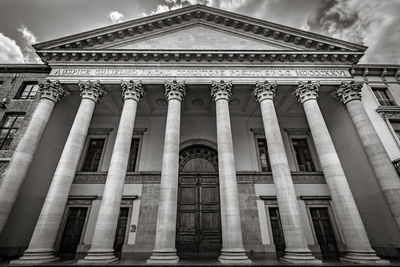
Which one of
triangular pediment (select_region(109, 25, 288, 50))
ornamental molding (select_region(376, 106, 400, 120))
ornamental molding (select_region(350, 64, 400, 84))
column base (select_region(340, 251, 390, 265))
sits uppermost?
triangular pediment (select_region(109, 25, 288, 50))

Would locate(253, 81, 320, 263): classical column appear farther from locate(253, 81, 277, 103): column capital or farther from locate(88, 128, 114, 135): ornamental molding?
locate(88, 128, 114, 135): ornamental molding

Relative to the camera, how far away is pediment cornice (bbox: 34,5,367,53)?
11844 mm

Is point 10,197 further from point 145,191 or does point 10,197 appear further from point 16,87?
point 16,87

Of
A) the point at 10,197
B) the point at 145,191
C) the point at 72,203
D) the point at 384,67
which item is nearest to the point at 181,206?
the point at 145,191

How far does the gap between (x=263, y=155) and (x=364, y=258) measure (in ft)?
25.5

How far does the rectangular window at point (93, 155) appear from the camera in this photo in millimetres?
13867

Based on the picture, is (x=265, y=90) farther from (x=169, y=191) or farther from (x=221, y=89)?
(x=169, y=191)

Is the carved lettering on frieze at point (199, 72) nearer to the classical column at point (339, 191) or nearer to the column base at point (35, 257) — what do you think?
the classical column at point (339, 191)

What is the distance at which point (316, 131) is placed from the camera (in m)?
Result: 10.1

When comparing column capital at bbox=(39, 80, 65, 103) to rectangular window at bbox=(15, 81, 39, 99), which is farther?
rectangular window at bbox=(15, 81, 39, 99)

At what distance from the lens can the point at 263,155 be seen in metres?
14.5

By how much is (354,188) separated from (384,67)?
875 cm

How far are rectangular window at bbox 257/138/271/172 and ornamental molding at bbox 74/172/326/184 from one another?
0.80m

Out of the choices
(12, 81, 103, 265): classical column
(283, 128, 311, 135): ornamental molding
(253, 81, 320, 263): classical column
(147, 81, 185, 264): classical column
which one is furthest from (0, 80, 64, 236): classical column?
(283, 128, 311, 135): ornamental molding
